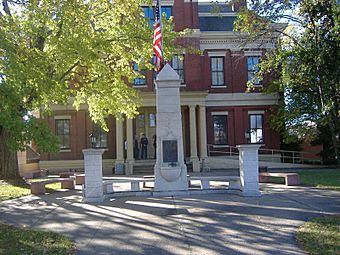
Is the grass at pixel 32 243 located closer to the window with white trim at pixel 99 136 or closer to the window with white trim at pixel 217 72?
the window with white trim at pixel 99 136

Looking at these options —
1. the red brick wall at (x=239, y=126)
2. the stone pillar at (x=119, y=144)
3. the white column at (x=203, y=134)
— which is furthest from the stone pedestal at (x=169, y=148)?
the red brick wall at (x=239, y=126)

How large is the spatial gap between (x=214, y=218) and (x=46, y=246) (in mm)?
3729

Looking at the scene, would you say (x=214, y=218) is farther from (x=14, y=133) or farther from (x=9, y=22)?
(x=9, y=22)

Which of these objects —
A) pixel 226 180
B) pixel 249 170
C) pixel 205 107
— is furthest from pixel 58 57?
pixel 205 107

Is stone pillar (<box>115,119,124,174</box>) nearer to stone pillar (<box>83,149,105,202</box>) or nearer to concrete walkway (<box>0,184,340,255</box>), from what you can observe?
concrete walkway (<box>0,184,340,255</box>)

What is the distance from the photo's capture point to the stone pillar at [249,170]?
1267 cm

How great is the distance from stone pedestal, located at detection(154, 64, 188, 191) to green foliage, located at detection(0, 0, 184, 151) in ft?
12.5

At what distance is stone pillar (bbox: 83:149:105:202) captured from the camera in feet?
40.8

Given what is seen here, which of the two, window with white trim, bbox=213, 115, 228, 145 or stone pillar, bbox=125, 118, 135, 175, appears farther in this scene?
window with white trim, bbox=213, 115, 228, 145

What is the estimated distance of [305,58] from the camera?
72.3 ft

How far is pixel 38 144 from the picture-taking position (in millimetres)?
14641

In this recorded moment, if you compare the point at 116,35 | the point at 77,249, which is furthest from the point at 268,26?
the point at 77,249

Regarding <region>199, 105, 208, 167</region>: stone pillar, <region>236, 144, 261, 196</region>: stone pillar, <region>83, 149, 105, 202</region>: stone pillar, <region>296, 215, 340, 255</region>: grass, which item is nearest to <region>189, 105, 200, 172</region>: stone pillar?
<region>199, 105, 208, 167</region>: stone pillar

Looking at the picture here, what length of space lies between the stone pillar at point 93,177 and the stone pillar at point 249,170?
14.4ft
